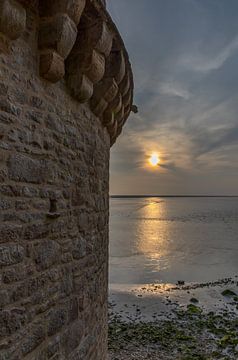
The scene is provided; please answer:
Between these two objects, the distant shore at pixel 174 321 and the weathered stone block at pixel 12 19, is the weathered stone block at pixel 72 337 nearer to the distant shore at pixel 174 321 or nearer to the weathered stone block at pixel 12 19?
the weathered stone block at pixel 12 19

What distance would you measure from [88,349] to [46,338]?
1.32 meters

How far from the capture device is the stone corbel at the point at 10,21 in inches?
94.0

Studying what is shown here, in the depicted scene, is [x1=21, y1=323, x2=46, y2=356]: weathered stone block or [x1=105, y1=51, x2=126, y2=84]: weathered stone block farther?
[x1=105, y1=51, x2=126, y2=84]: weathered stone block

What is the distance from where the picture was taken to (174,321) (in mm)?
12852

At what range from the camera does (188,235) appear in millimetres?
42781

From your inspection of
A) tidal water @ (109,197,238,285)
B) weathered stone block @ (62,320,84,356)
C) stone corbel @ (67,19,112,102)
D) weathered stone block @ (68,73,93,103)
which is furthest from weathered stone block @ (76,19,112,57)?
tidal water @ (109,197,238,285)

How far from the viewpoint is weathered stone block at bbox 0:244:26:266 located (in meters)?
2.46

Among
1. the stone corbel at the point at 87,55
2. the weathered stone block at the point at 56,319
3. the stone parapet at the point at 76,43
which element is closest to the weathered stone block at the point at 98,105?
the stone parapet at the point at 76,43

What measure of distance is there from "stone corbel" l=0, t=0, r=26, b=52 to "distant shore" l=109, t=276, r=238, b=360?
8.91 m

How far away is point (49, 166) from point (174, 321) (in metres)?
11.6

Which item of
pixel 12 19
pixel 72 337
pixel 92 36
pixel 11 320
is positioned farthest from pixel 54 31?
pixel 72 337

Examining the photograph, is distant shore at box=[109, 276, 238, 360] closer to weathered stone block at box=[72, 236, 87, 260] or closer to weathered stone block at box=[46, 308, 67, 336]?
weathered stone block at box=[72, 236, 87, 260]

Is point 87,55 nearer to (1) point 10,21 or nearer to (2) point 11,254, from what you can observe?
(1) point 10,21

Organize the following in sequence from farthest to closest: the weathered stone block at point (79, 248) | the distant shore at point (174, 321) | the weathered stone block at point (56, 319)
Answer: the distant shore at point (174, 321)
the weathered stone block at point (79, 248)
the weathered stone block at point (56, 319)
